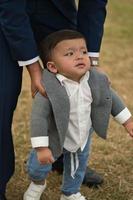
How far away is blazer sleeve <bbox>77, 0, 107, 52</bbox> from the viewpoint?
2889mm

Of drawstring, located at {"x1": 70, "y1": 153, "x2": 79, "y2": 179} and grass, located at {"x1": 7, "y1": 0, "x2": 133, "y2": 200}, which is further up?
drawstring, located at {"x1": 70, "y1": 153, "x2": 79, "y2": 179}

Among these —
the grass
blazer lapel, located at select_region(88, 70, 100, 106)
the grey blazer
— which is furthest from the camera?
the grass

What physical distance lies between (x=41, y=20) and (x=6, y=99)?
17.2 inches

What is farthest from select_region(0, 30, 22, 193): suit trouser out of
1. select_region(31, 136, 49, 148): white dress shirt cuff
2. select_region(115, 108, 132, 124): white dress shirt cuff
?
select_region(115, 108, 132, 124): white dress shirt cuff

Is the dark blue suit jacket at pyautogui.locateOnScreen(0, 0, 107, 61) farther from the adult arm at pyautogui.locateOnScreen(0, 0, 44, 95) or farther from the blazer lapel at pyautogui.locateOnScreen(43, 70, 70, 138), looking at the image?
the blazer lapel at pyautogui.locateOnScreen(43, 70, 70, 138)

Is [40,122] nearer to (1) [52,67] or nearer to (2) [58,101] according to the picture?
(2) [58,101]

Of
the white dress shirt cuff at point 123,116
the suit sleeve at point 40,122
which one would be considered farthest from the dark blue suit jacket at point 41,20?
the white dress shirt cuff at point 123,116

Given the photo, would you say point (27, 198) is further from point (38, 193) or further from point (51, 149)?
point (51, 149)

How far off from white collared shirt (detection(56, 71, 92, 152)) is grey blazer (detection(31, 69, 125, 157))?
0.11ft

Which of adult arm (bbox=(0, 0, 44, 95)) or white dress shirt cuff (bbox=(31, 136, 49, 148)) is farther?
white dress shirt cuff (bbox=(31, 136, 49, 148))

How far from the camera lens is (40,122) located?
8.54ft

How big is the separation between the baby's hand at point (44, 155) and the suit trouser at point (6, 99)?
0.32m

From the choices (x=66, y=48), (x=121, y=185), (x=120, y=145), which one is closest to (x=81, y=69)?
(x=66, y=48)

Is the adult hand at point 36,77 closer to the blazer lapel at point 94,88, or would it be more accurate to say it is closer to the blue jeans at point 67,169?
the blazer lapel at point 94,88
